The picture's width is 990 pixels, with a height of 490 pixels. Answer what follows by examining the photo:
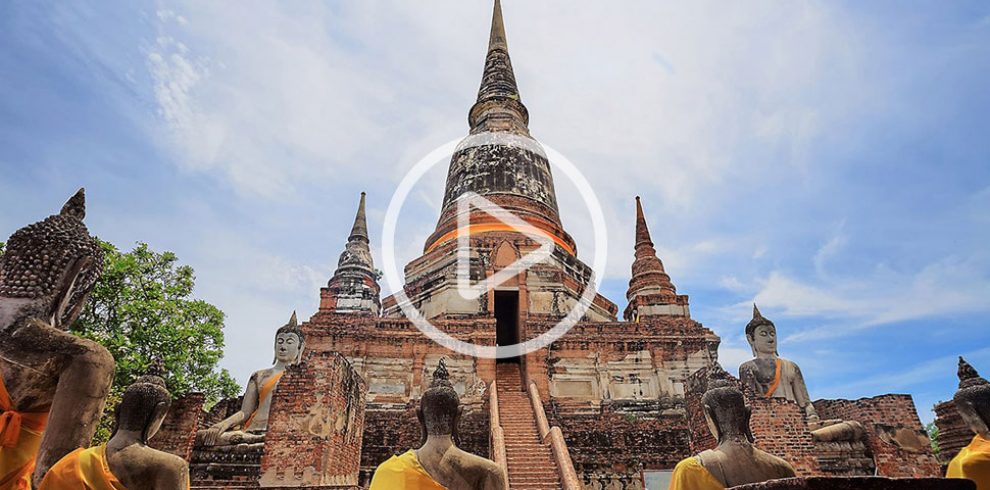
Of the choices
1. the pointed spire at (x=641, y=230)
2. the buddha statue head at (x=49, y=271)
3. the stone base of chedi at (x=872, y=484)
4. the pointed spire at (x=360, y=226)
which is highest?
the pointed spire at (x=360, y=226)

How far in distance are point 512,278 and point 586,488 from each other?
6923 millimetres

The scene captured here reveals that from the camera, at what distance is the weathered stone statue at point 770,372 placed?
9773 mm

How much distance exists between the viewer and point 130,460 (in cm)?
289

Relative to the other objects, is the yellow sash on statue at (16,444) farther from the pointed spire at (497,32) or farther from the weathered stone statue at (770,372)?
the pointed spire at (497,32)

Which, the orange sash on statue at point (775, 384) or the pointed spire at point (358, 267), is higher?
the pointed spire at point (358, 267)

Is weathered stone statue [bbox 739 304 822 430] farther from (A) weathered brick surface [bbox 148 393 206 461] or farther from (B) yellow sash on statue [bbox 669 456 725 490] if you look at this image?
(A) weathered brick surface [bbox 148 393 206 461]

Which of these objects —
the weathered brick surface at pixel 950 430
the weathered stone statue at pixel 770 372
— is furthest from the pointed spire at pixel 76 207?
the weathered brick surface at pixel 950 430

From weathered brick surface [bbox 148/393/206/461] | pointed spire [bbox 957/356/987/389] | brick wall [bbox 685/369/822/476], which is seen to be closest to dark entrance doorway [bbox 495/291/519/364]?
brick wall [bbox 685/369/822/476]

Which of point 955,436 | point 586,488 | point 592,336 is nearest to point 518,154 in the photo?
point 592,336

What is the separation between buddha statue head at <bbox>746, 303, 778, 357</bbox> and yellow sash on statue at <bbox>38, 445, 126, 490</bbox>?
10019mm

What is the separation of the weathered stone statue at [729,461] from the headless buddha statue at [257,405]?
693 cm

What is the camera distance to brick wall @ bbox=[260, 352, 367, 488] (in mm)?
7285

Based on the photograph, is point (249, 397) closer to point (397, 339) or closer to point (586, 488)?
point (397, 339)

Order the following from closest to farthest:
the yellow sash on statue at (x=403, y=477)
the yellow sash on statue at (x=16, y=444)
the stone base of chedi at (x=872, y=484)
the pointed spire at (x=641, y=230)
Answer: the stone base of chedi at (x=872, y=484) → the yellow sash on statue at (x=16, y=444) → the yellow sash on statue at (x=403, y=477) → the pointed spire at (x=641, y=230)
